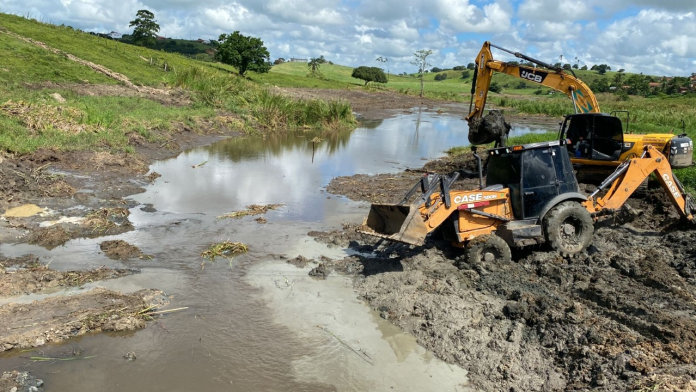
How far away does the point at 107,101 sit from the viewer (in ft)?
76.9

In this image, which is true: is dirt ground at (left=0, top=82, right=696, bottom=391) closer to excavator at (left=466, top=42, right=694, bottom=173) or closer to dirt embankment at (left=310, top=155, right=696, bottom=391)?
dirt embankment at (left=310, top=155, right=696, bottom=391)

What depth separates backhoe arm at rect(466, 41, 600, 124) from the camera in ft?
41.6

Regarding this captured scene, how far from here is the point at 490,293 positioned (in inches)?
311

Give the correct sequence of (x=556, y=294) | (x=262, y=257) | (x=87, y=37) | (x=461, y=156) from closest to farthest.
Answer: (x=556, y=294) < (x=262, y=257) < (x=461, y=156) < (x=87, y=37)

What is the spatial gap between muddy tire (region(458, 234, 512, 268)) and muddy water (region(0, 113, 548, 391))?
2062 mm

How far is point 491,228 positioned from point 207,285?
494 cm

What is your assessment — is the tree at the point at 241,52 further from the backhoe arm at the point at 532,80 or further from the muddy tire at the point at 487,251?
the muddy tire at the point at 487,251

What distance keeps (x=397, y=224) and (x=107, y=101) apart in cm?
1941

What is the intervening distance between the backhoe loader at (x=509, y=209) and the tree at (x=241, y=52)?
48.2 metres

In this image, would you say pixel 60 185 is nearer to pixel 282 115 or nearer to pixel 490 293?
pixel 490 293

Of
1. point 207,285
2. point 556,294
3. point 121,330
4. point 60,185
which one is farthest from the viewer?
point 60,185

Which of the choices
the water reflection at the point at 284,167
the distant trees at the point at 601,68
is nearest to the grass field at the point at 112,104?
the water reflection at the point at 284,167

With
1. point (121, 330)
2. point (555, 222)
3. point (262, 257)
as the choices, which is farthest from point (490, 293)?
point (121, 330)

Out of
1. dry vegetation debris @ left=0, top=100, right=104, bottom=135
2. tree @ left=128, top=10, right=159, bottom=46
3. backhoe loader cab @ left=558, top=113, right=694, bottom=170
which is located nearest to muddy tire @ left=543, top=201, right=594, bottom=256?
backhoe loader cab @ left=558, top=113, right=694, bottom=170
